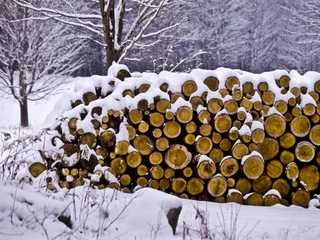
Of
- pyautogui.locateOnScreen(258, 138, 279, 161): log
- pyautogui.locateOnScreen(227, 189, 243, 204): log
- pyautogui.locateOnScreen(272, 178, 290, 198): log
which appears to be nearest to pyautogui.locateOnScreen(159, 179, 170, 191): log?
pyautogui.locateOnScreen(227, 189, 243, 204): log

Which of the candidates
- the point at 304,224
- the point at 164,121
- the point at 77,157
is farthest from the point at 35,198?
the point at 304,224

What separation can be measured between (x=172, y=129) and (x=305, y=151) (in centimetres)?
213

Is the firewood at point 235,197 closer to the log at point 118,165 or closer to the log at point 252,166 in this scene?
the log at point 252,166

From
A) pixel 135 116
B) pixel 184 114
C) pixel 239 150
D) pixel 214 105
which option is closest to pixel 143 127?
pixel 135 116

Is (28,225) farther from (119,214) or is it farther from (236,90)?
(236,90)

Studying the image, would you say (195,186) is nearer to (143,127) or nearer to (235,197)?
(235,197)

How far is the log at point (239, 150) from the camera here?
6266 millimetres

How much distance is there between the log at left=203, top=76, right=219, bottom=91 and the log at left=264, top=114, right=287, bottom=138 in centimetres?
96

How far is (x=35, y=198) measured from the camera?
3.71m

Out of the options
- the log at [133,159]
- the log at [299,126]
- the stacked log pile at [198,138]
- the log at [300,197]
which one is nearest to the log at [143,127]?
the stacked log pile at [198,138]

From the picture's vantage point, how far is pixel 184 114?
20.3ft

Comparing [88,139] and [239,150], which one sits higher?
[88,139]

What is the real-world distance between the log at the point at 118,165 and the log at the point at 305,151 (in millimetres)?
2697

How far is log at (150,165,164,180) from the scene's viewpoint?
6273 mm
